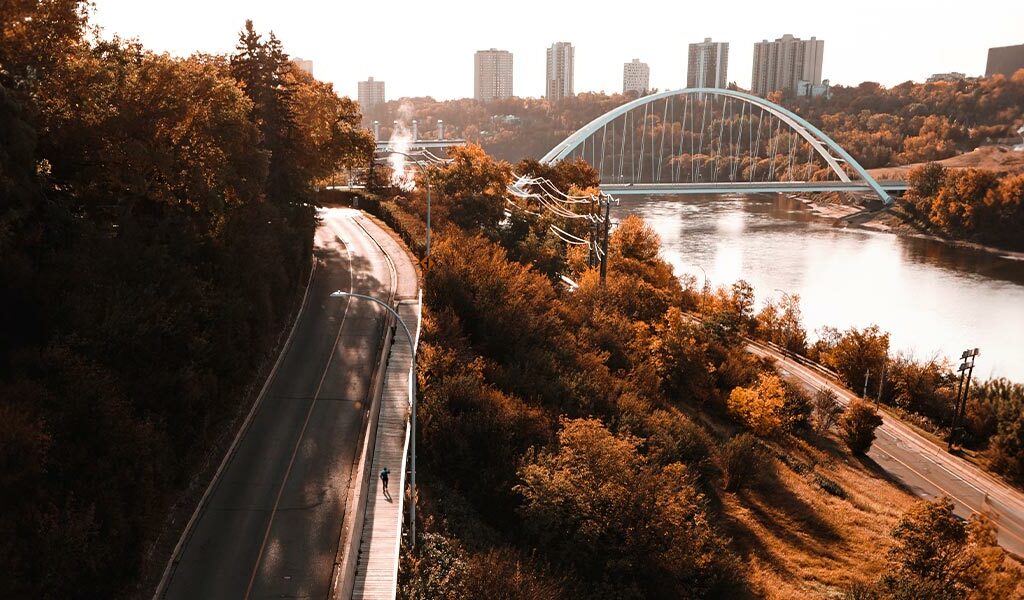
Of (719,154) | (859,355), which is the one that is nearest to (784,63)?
(719,154)

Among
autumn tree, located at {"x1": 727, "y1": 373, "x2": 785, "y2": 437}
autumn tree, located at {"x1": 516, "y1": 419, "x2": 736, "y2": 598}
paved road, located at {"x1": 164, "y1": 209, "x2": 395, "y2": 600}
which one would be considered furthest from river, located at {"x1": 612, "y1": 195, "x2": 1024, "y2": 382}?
paved road, located at {"x1": 164, "y1": 209, "x2": 395, "y2": 600}

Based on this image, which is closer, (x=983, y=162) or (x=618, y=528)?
(x=618, y=528)

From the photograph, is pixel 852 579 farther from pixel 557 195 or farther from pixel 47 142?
pixel 557 195

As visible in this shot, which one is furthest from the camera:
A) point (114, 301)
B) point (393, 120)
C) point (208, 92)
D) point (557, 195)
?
point (393, 120)

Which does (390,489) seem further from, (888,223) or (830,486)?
(888,223)

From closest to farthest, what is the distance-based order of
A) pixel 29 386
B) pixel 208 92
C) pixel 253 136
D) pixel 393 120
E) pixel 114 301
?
pixel 29 386 < pixel 114 301 < pixel 208 92 < pixel 253 136 < pixel 393 120

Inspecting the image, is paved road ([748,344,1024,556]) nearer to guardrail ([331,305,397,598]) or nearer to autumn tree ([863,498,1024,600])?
autumn tree ([863,498,1024,600])

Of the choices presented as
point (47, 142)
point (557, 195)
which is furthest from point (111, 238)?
point (557, 195)
